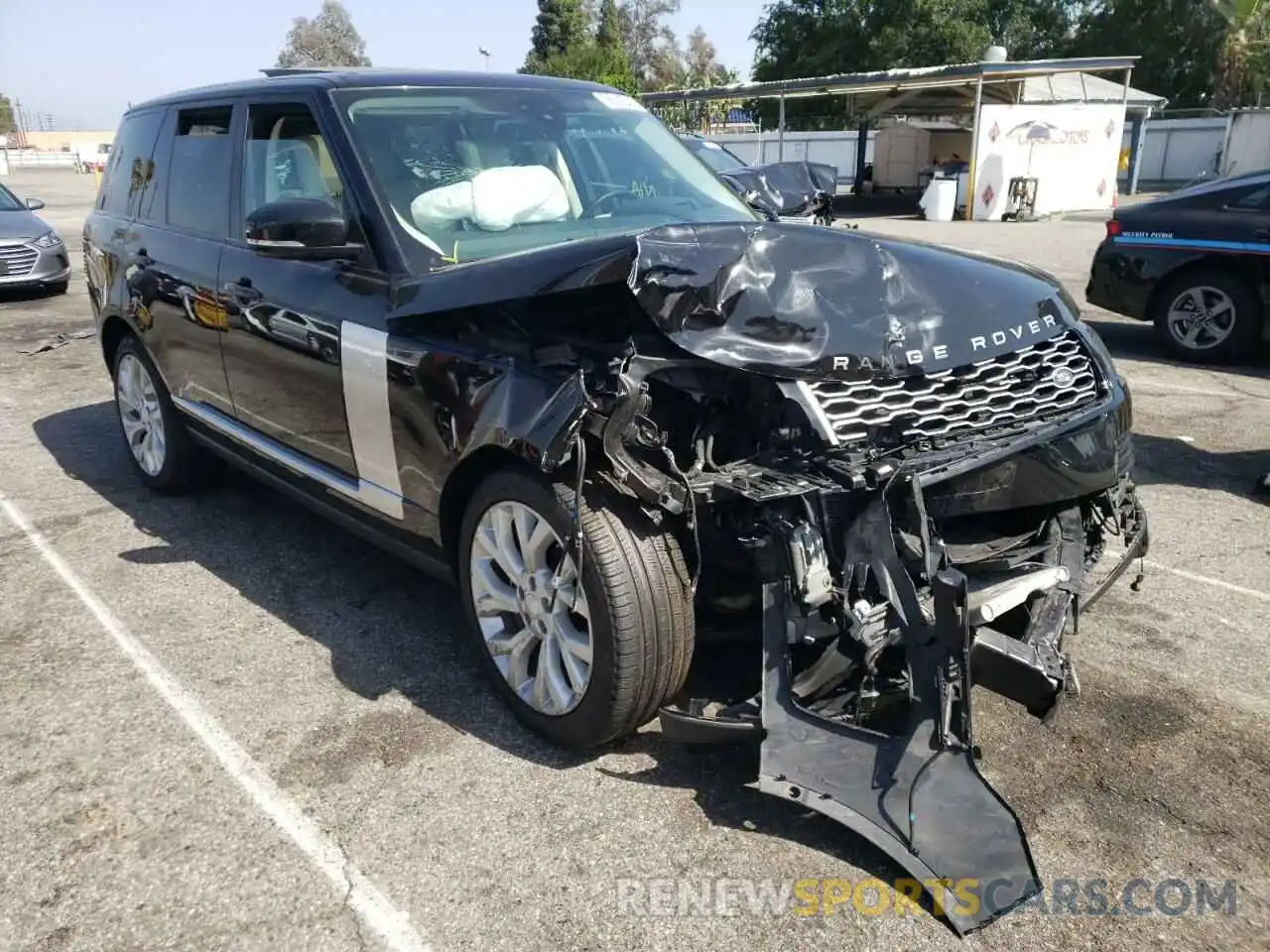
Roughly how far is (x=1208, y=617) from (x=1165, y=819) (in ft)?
4.60

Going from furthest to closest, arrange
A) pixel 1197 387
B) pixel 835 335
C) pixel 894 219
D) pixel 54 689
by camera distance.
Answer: pixel 894 219 → pixel 1197 387 → pixel 54 689 → pixel 835 335

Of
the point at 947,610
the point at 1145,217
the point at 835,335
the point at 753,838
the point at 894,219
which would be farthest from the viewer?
the point at 894,219

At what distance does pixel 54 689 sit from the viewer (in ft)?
11.5

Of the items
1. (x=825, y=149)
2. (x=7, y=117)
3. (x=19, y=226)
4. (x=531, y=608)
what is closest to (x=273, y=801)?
(x=531, y=608)

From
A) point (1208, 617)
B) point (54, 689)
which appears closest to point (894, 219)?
point (1208, 617)

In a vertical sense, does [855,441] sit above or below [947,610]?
above

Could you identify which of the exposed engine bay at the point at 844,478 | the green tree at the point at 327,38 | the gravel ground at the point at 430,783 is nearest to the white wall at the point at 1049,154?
the gravel ground at the point at 430,783

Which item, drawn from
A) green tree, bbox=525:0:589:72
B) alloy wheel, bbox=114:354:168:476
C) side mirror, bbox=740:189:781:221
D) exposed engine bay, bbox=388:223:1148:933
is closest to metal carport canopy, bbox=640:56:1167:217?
side mirror, bbox=740:189:781:221

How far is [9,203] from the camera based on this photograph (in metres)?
13.5

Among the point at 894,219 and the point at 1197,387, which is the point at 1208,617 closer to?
the point at 1197,387

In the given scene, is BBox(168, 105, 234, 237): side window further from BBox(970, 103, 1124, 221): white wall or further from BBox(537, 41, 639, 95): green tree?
BBox(537, 41, 639, 95): green tree

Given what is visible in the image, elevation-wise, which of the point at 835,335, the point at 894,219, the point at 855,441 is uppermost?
the point at 835,335

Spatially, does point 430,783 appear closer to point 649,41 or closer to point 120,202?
point 120,202

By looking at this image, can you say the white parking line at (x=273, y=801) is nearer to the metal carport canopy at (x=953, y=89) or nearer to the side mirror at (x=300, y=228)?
the side mirror at (x=300, y=228)
